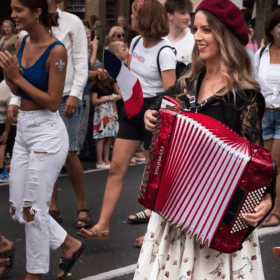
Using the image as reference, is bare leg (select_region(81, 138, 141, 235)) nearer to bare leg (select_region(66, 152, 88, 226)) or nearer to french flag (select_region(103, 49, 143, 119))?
bare leg (select_region(66, 152, 88, 226))

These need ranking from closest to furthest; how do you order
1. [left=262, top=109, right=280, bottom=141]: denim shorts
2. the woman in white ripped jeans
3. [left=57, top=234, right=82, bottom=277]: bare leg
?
the woman in white ripped jeans
[left=57, top=234, right=82, bottom=277]: bare leg
[left=262, top=109, right=280, bottom=141]: denim shorts

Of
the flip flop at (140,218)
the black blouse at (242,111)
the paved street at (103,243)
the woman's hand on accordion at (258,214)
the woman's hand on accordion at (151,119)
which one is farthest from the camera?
the flip flop at (140,218)

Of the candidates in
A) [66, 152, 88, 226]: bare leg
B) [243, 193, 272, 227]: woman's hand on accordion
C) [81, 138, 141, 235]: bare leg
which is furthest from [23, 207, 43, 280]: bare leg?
[243, 193, 272, 227]: woman's hand on accordion

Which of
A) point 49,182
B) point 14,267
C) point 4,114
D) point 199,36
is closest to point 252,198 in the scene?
point 199,36

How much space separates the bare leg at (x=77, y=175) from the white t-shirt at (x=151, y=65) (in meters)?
0.89

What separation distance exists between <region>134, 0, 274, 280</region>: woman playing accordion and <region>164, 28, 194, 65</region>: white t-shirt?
3.09 meters

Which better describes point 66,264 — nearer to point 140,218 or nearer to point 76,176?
point 76,176

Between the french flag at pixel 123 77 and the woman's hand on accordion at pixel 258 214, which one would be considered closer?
the woman's hand on accordion at pixel 258 214

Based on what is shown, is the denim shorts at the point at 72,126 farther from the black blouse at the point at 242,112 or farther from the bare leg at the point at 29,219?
the black blouse at the point at 242,112

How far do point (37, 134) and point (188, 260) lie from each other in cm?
167

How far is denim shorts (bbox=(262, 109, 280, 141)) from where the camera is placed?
6637 millimetres

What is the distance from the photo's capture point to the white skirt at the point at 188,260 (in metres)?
3.34

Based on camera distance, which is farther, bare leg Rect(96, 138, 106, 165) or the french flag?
bare leg Rect(96, 138, 106, 165)

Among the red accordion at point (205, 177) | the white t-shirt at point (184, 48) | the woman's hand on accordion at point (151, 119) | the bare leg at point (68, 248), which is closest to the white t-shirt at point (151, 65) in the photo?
the white t-shirt at point (184, 48)
